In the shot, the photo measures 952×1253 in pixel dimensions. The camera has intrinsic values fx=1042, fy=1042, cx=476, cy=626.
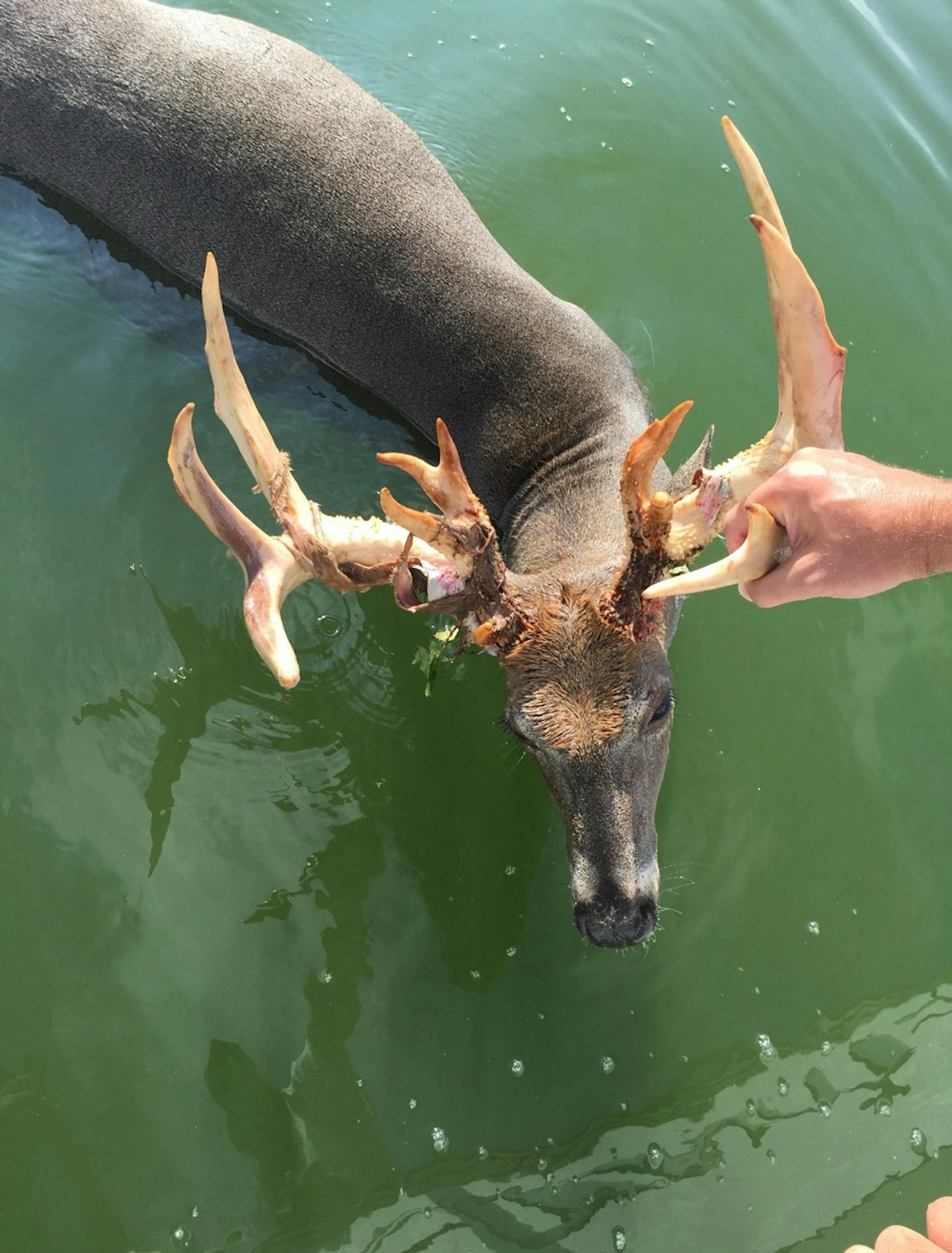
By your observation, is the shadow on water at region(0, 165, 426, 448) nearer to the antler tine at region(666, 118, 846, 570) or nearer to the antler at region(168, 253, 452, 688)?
the antler at region(168, 253, 452, 688)

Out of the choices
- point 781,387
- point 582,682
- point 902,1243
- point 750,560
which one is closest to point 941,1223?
point 902,1243

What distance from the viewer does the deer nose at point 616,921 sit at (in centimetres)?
401

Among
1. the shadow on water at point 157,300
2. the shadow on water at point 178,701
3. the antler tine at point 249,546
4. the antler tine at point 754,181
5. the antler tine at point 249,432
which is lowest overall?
the shadow on water at point 178,701

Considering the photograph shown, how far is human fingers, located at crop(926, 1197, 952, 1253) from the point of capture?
3.85m

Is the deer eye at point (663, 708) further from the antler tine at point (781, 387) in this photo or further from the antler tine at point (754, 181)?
the antler tine at point (754, 181)

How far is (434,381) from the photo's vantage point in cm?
568

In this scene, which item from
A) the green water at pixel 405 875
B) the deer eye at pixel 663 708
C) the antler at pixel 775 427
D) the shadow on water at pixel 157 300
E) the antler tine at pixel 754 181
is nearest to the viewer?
the antler at pixel 775 427

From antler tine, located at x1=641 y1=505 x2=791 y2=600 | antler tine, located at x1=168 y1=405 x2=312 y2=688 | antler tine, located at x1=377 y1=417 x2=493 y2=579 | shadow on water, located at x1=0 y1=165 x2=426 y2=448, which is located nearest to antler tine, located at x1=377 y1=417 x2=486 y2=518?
antler tine, located at x1=377 y1=417 x2=493 y2=579

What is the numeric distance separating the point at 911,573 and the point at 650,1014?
2530mm

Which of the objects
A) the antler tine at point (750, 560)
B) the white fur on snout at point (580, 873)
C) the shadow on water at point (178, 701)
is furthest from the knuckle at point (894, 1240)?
the shadow on water at point (178, 701)

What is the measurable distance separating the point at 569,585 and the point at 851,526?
1.27 meters

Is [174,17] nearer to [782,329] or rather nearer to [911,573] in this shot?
[782,329]

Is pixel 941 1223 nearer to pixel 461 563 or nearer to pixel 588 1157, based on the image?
pixel 588 1157

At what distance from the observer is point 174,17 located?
632 centimetres
